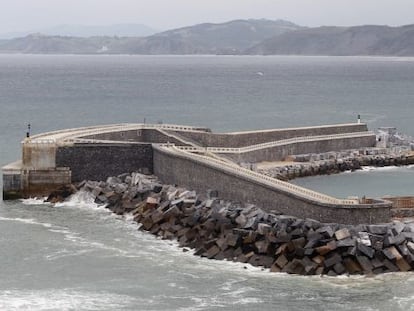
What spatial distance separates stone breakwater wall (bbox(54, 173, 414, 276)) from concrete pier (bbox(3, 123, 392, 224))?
59 cm

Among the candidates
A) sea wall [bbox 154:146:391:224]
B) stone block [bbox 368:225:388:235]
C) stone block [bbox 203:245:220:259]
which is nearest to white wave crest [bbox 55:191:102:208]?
sea wall [bbox 154:146:391:224]

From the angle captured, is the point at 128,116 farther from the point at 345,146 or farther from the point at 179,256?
the point at 179,256

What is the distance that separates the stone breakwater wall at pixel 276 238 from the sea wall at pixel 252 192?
414 millimetres

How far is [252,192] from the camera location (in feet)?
105

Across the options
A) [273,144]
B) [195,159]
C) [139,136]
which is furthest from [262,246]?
[139,136]

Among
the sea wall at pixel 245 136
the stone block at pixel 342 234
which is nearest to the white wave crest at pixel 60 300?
the stone block at pixel 342 234

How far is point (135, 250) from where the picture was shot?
29922mm

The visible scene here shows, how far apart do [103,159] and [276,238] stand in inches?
533

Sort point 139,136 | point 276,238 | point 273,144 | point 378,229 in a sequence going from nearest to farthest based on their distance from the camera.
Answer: point 378,229 < point 276,238 < point 139,136 < point 273,144

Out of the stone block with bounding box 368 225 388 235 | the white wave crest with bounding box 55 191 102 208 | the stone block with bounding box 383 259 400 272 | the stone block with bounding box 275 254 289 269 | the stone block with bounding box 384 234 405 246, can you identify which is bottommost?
the white wave crest with bounding box 55 191 102 208

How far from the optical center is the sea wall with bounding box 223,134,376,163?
42.4 metres

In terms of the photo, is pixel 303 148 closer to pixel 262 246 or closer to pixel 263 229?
pixel 263 229

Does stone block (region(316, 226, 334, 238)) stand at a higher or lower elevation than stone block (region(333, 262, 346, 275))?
higher

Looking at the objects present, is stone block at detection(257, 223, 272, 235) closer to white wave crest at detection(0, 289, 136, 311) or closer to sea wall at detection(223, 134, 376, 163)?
white wave crest at detection(0, 289, 136, 311)
